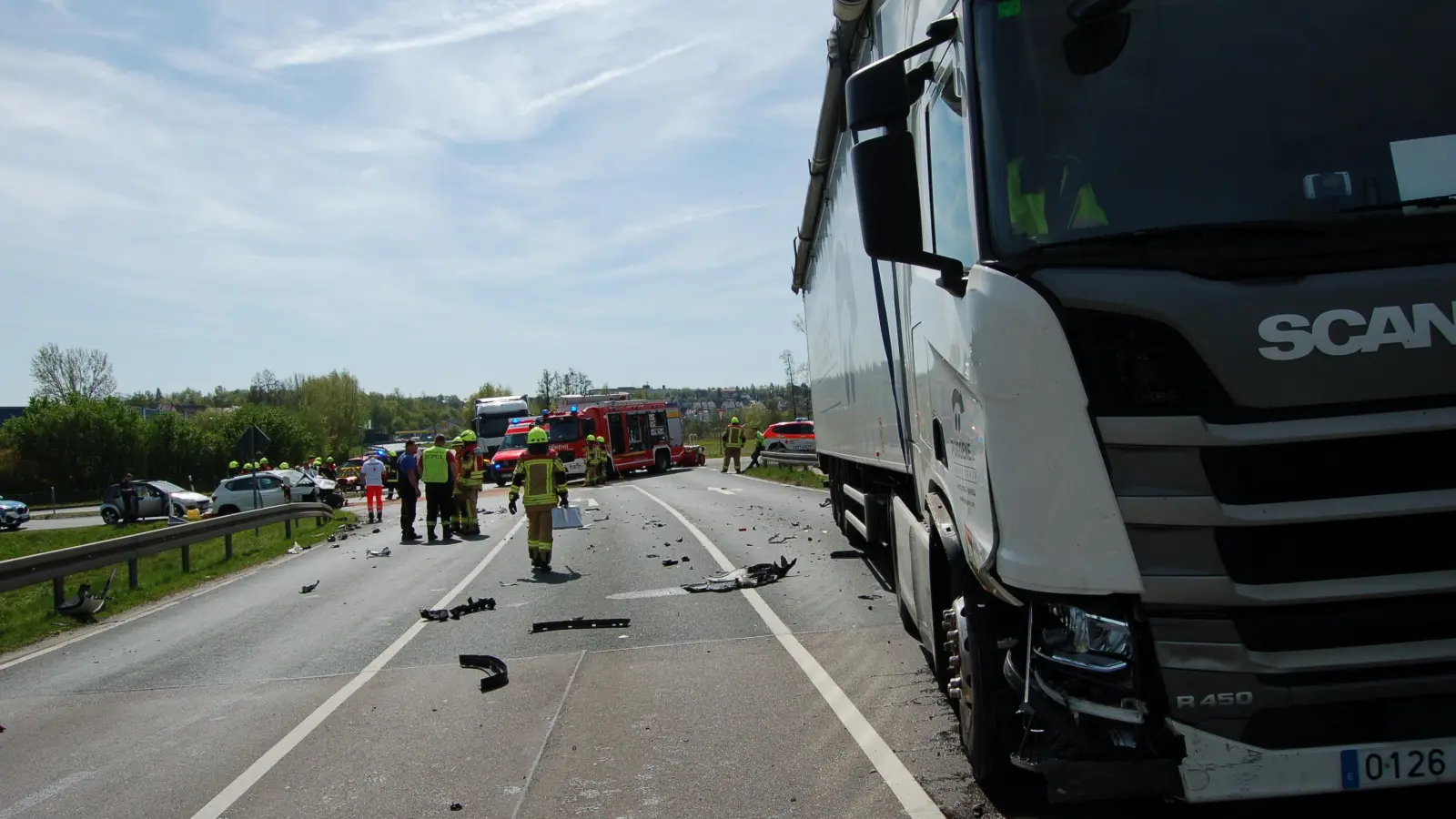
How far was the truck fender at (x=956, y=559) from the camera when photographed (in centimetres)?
369

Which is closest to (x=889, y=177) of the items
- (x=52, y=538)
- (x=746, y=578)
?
(x=746, y=578)

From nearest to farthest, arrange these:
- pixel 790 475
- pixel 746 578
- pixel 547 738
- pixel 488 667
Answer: pixel 547 738 → pixel 488 667 → pixel 746 578 → pixel 790 475

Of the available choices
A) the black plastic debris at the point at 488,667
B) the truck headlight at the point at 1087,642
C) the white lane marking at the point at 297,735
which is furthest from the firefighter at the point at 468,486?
the truck headlight at the point at 1087,642

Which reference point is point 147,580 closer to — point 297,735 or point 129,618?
point 129,618

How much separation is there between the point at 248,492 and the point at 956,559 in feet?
119

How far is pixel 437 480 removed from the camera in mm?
19469

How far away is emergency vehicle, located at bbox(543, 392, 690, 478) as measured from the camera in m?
38.4

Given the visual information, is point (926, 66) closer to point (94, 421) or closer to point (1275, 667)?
point (1275, 667)

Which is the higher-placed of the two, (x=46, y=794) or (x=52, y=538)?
(x=46, y=794)

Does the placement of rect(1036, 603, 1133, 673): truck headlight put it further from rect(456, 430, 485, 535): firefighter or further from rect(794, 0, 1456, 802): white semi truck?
rect(456, 430, 485, 535): firefighter

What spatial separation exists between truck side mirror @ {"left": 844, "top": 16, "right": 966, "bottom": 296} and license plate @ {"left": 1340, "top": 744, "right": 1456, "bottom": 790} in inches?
72.8

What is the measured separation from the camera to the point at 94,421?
68.1 m

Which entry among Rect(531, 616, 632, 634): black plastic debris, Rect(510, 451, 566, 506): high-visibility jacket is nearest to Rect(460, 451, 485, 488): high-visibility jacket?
Rect(510, 451, 566, 506): high-visibility jacket

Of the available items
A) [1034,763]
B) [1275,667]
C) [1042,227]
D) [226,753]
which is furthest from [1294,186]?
[226,753]
